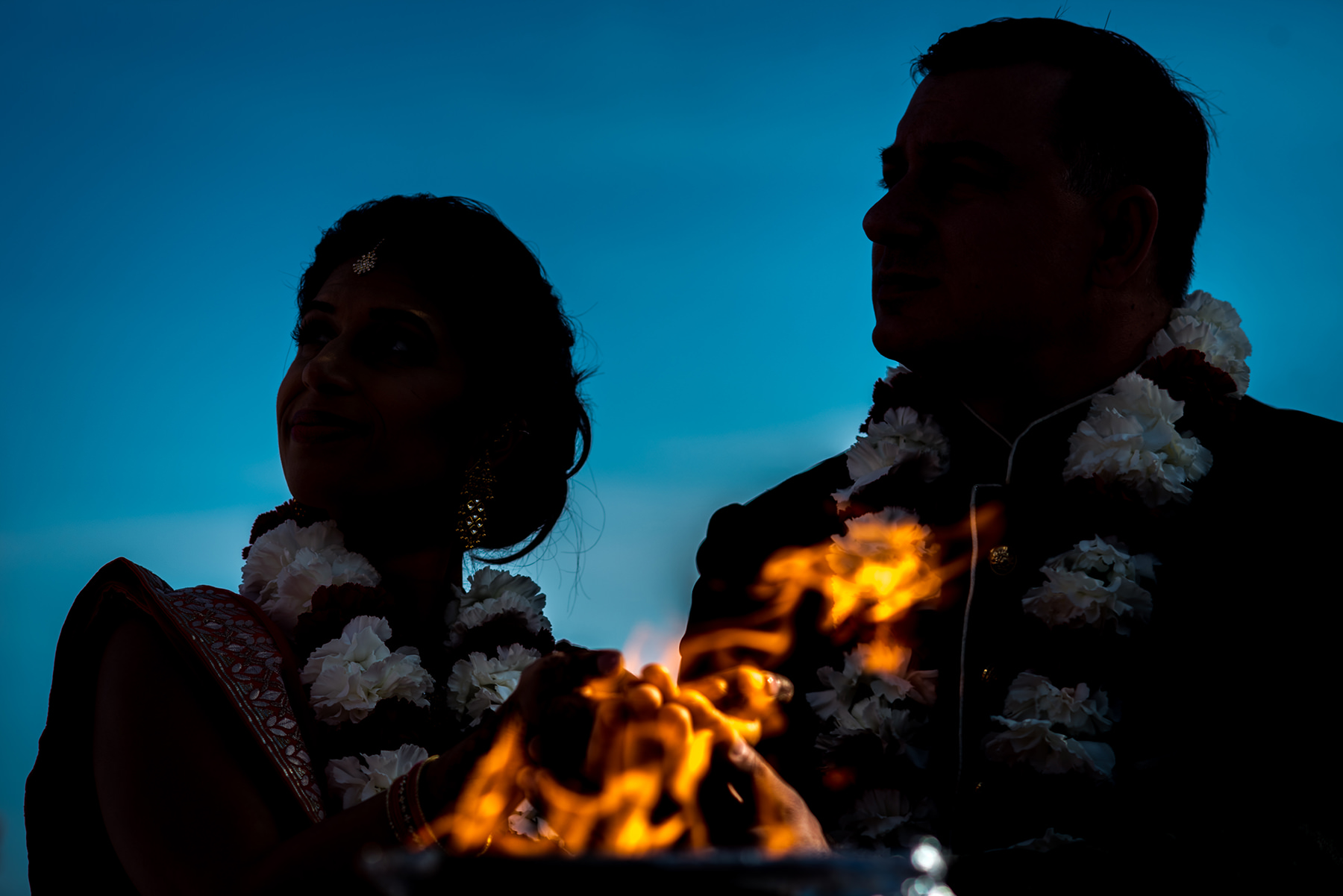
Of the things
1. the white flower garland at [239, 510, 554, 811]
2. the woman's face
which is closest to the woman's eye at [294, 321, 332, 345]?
the woman's face

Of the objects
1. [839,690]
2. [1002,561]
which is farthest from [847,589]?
[1002,561]

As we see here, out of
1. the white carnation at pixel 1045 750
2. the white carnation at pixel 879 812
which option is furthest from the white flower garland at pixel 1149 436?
the white carnation at pixel 879 812

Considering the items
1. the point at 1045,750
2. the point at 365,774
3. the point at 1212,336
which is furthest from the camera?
the point at 1212,336

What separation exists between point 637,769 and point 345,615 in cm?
145

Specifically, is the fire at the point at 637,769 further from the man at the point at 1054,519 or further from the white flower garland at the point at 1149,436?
the white flower garland at the point at 1149,436

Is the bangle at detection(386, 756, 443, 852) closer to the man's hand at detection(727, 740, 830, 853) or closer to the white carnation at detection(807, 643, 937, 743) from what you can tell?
the man's hand at detection(727, 740, 830, 853)

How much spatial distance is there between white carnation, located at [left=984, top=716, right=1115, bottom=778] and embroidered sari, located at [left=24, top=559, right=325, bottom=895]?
63.8 inches

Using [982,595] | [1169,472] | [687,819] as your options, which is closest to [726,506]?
[982,595]

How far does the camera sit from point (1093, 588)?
2.67 metres

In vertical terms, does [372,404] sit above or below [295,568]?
above

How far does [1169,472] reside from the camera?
2.84 m

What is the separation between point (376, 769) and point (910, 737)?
1.33 metres

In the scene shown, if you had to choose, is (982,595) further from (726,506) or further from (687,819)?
(687,819)

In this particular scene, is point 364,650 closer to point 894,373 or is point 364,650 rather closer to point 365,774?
point 365,774
